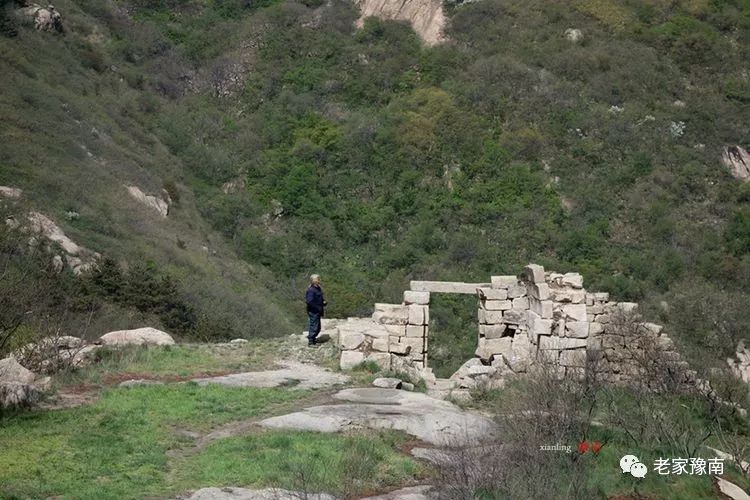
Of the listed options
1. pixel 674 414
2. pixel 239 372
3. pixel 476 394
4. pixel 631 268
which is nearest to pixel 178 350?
pixel 239 372

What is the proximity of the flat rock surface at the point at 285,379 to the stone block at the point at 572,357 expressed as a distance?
3481 millimetres

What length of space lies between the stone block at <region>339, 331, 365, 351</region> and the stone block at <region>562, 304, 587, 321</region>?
134 inches

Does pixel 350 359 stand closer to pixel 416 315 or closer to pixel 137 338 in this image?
pixel 416 315

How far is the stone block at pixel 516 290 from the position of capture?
18525 millimetres

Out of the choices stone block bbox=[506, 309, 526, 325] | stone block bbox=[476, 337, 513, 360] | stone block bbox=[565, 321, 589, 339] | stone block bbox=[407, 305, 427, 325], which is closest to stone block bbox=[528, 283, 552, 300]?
stone block bbox=[565, 321, 589, 339]

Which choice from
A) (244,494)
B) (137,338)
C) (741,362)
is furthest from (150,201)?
(244,494)

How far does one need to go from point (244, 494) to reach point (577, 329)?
8.27 metres

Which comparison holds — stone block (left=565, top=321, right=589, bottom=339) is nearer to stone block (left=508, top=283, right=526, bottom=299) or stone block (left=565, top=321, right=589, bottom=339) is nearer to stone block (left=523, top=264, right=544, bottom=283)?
stone block (left=523, top=264, right=544, bottom=283)

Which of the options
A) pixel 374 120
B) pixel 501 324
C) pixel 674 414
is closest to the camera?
pixel 674 414

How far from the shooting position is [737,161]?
42625 mm

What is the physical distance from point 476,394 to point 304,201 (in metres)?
28.0

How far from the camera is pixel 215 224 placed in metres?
41.2

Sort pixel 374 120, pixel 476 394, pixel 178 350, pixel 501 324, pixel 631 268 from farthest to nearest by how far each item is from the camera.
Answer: pixel 374 120 → pixel 631 268 → pixel 501 324 → pixel 178 350 → pixel 476 394

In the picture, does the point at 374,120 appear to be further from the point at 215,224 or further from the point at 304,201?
the point at 215,224
